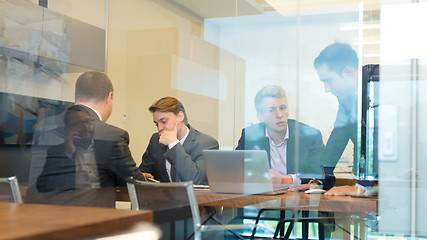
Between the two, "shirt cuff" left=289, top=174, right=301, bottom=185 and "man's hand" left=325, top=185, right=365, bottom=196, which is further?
"shirt cuff" left=289, top=174, right=301, bottom=185

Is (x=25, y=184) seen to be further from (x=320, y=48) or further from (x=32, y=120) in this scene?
(x=320, y=48)

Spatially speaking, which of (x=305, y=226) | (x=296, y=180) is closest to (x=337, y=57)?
(x=296, y=180)

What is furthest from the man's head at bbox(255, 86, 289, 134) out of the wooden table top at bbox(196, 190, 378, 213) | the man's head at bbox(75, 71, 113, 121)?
the man's head at bbox(75, 71, 113, 121)

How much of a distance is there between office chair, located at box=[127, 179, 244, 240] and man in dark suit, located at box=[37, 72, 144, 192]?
56cm

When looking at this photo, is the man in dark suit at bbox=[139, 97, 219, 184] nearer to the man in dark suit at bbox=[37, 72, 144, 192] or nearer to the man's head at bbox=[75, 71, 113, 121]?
the man in dark suit at bbox=[37, 72, 144, 192]

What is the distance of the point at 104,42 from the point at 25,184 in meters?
1.23

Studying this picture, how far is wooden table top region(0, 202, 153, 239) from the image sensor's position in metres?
1.10

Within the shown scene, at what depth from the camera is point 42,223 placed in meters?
1.21

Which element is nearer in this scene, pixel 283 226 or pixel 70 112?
pixel 283 226

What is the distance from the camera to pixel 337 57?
10.4ft

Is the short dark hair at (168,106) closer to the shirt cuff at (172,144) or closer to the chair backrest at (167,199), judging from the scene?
the shirt cuff at (172,144)

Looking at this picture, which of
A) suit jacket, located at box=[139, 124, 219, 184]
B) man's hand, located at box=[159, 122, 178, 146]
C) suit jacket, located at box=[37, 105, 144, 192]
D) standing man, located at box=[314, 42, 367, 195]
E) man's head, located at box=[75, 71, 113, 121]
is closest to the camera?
standing man, located at box=[314, 42, 367, 195]

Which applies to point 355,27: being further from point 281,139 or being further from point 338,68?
point 281,139

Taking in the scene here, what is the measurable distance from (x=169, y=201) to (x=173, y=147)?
2.56ft
